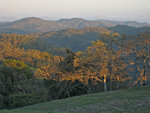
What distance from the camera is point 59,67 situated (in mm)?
24703

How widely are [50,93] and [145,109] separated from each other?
18.0 metres

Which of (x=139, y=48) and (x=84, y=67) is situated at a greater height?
(x=139, y=48)

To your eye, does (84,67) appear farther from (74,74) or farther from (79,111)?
(79,111)

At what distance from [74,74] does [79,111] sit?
35.4 ft

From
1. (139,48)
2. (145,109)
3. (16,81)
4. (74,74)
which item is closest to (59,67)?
(74,74)

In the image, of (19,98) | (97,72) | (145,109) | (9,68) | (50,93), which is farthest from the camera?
(9,68)

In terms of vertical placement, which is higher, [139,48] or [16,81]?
[139,48]

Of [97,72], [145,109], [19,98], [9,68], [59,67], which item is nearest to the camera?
[145,109]

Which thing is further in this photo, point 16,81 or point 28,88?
point 16,81

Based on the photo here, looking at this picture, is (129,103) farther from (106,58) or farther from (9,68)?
(9,68)

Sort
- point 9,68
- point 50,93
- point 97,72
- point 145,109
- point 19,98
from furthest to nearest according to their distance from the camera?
point 9,68
point 50,93
point 97,72
point 19,98
point 145,109

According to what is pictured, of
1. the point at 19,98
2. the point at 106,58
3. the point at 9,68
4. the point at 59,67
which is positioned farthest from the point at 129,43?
the point at 9,68

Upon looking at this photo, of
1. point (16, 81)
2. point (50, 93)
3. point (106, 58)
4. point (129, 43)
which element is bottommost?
point (50, 93)

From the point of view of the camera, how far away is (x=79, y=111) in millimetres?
12812
